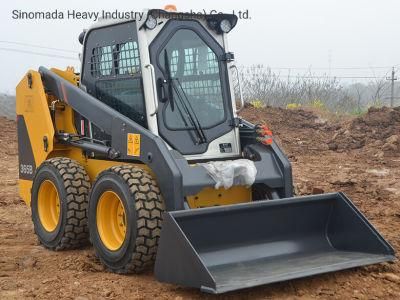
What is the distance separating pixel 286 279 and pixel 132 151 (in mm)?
1755

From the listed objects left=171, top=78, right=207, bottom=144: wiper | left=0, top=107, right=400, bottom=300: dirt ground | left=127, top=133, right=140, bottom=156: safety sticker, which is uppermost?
left=171, top=78, right=207, bottom=144: wiper

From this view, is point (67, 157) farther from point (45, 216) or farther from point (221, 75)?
point (221, 75)

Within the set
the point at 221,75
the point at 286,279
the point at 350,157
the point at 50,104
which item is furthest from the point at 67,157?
the point at 350,157

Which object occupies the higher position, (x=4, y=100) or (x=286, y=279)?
(x=4, y=100)

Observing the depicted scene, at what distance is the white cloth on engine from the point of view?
4.94 meters

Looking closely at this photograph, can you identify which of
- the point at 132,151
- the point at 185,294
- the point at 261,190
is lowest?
the point at 185,294

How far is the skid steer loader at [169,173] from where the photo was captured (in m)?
4.57

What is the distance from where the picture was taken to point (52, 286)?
14.8 ft

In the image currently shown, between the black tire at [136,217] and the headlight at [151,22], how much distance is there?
1.24 m

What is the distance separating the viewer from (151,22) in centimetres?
522

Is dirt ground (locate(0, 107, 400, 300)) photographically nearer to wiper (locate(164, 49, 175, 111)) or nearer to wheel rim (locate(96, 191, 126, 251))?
wheel rim (locate(96, 191, 126, 251))

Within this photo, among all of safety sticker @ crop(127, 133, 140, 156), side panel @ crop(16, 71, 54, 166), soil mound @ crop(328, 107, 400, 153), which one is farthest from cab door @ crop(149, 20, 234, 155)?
soil mound @ crop(328, 107, 400, 153)

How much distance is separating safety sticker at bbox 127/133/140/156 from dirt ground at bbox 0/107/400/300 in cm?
100

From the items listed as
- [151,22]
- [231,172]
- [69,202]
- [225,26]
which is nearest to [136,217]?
[231,172]
